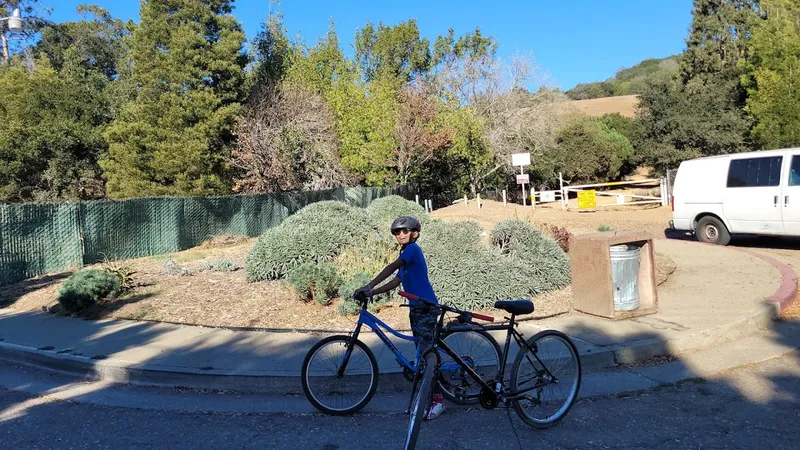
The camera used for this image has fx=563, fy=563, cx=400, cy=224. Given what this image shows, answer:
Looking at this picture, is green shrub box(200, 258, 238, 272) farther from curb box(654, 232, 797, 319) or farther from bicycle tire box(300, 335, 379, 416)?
curb box(654, 232, 797, 319)

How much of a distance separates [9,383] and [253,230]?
54.4ft

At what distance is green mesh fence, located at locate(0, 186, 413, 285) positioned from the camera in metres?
13.6

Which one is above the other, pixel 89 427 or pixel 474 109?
pixel 474 109

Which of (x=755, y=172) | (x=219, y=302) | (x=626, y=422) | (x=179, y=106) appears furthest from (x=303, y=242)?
(x=179, y=106)

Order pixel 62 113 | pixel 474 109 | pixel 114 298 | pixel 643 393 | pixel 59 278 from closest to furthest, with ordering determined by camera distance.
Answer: pixel 643 393, pixel 114 298, pixel 59 278, pixel 62 113, pixel 474 109

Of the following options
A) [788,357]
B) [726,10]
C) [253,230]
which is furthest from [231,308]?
[726,10]

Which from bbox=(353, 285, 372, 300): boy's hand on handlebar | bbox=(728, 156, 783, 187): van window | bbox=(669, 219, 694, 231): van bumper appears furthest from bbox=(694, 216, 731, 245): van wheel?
bbox=(353, 285, 372, 300): boy's hand on handlebar

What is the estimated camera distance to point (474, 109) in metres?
39.7

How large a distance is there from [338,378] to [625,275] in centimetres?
413

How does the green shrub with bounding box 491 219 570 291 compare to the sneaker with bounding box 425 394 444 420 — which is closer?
the sneaker with bounding box 425 394 444 420

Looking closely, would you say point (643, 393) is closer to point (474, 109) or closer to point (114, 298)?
point (114, 298)

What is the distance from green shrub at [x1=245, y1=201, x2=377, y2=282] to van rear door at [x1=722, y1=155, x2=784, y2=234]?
822cm

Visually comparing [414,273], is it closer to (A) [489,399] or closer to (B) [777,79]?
(A) [489,399]

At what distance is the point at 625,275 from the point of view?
7113 mm
